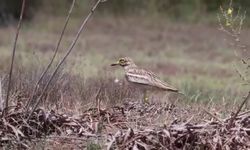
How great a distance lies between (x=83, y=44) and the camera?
66.7ft

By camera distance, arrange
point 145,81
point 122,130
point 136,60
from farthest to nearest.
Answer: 1. point 136,60
2. point 145,81
3. point 122,130

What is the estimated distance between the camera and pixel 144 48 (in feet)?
67.2

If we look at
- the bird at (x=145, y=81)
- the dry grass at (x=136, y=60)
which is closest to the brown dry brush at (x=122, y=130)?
the dry grass at (x=136, y=60)

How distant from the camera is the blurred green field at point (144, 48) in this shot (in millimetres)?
15250

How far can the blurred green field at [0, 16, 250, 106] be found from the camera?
50.0 feet

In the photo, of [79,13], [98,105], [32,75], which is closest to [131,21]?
[79,13]

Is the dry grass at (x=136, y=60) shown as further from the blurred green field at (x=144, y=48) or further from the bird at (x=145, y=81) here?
the bird at (x=145, y=81)

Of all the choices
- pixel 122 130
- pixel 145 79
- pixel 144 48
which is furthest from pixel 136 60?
pixel 122 130

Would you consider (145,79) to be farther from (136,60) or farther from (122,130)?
(136,60)

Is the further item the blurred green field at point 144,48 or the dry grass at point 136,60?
the blurred green field at point 144,48

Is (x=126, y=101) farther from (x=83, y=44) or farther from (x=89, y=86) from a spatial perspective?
(x=83, y=44)

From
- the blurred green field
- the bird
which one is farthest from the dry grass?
the bird

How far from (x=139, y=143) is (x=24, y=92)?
2.68m

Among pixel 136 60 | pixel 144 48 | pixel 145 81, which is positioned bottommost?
pixel 145 81
